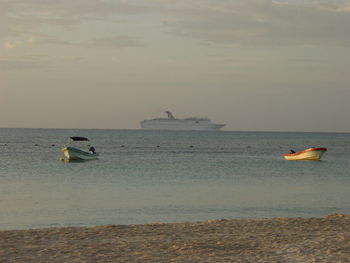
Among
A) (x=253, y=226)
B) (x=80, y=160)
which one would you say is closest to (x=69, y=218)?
(x=253, y=226)

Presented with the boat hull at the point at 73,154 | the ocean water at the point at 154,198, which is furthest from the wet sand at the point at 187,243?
the boat hull at the point at 73,154

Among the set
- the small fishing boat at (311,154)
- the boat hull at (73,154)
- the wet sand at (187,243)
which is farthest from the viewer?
the small fishing boat at (311,154)

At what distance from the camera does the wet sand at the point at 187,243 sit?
366 inches

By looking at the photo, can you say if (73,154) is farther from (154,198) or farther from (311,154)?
(154,198)

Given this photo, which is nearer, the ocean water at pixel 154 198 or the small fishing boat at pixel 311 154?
the ocean water at pixel 154 198

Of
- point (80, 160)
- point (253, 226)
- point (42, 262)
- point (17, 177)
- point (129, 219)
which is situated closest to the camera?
point (42, 262)

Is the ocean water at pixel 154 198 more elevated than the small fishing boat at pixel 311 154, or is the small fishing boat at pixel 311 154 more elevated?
the small fishing boat at pixel 311 154

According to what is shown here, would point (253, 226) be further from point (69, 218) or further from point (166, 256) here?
point (69, 218)

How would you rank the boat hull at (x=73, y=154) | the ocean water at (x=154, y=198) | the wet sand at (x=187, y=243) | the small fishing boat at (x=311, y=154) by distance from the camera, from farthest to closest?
the small fishing boat at (x=311, y=154) → the boat hull at (x=73, y=154) → the ocean water at (x=154, y=198) → the wet sand at (x=187, y=243)

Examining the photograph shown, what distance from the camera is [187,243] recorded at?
10641 millimetres

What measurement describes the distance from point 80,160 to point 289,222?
4122 centimetres

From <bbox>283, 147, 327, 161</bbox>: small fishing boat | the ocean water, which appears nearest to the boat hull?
the ocean water

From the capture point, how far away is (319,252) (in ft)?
31.8

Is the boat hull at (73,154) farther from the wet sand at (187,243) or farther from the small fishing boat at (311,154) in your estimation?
the wet sand at (187,243)
